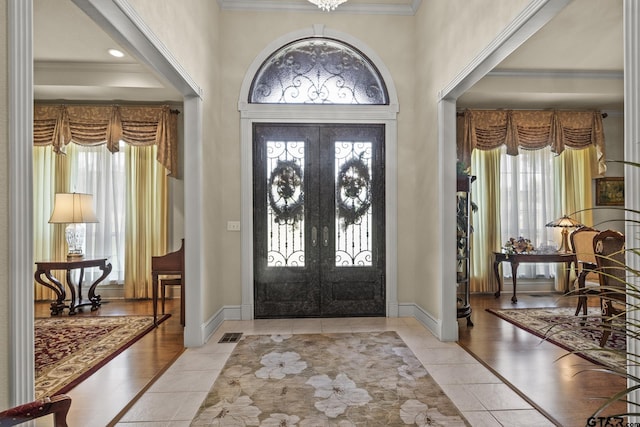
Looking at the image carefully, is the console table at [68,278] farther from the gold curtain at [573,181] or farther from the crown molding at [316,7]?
the gold curtain at [573,181]

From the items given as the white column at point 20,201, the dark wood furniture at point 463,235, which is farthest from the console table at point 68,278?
the dark wood furniture at point 463,235

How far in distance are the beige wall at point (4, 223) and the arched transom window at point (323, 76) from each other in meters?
3.59

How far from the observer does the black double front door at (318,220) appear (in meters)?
4.83

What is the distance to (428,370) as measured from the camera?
317 centimetres

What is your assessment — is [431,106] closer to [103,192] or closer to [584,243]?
[584,243]

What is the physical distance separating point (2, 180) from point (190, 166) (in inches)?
93.5

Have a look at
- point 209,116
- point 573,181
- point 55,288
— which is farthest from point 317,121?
point 573,181

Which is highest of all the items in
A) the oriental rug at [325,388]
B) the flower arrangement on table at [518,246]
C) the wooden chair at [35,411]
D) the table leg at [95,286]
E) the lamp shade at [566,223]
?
the lamp shade at [566,223]

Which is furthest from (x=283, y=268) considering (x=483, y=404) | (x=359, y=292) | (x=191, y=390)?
(x=483, y=404)

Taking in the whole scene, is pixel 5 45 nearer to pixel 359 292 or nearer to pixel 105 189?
pixel 359 292

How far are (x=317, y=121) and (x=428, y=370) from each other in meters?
3.04

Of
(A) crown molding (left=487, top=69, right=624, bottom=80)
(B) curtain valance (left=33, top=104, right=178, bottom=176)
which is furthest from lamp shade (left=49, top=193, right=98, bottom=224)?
(A) crown molding (left=487, top=69, right=624, bottom=80)

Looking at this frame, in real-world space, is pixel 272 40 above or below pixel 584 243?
above

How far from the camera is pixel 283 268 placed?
4.83 metres
